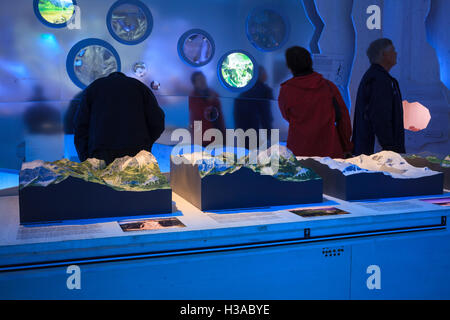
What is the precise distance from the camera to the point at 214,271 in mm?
1198

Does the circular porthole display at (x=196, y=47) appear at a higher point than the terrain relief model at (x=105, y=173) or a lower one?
higher

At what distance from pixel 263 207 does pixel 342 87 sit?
2.90 meters

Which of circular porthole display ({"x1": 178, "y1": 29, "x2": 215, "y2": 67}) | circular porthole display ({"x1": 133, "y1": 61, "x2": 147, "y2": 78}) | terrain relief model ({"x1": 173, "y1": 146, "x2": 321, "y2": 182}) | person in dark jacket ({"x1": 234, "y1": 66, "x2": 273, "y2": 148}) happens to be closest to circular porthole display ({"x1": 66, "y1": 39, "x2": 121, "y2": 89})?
circular porthole display ({"x1": 133, "y1": 61, "x2": 147, "y2": 78})

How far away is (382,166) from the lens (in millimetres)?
1745

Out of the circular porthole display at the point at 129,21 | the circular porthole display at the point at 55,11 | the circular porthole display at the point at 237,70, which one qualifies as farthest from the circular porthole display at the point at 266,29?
the circular porthole display at the point at 55,11

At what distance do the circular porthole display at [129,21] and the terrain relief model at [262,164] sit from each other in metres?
A: 2.05

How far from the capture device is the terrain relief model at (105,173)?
126 cm

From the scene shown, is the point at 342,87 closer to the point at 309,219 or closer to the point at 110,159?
the point at 110,159

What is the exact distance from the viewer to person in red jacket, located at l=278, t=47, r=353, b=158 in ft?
8.04

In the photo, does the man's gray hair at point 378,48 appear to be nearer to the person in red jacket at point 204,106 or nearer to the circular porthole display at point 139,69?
the person in red jacket at point 204,106

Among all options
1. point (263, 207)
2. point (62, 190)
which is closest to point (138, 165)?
point (62, 190)

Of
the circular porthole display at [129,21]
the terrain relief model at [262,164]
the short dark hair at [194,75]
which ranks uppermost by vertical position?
the circular porthole display at [129,21]

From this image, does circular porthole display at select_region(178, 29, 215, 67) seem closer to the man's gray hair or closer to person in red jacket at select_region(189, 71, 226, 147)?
person in red jacket at select_region(189, 71, 226, 147)
